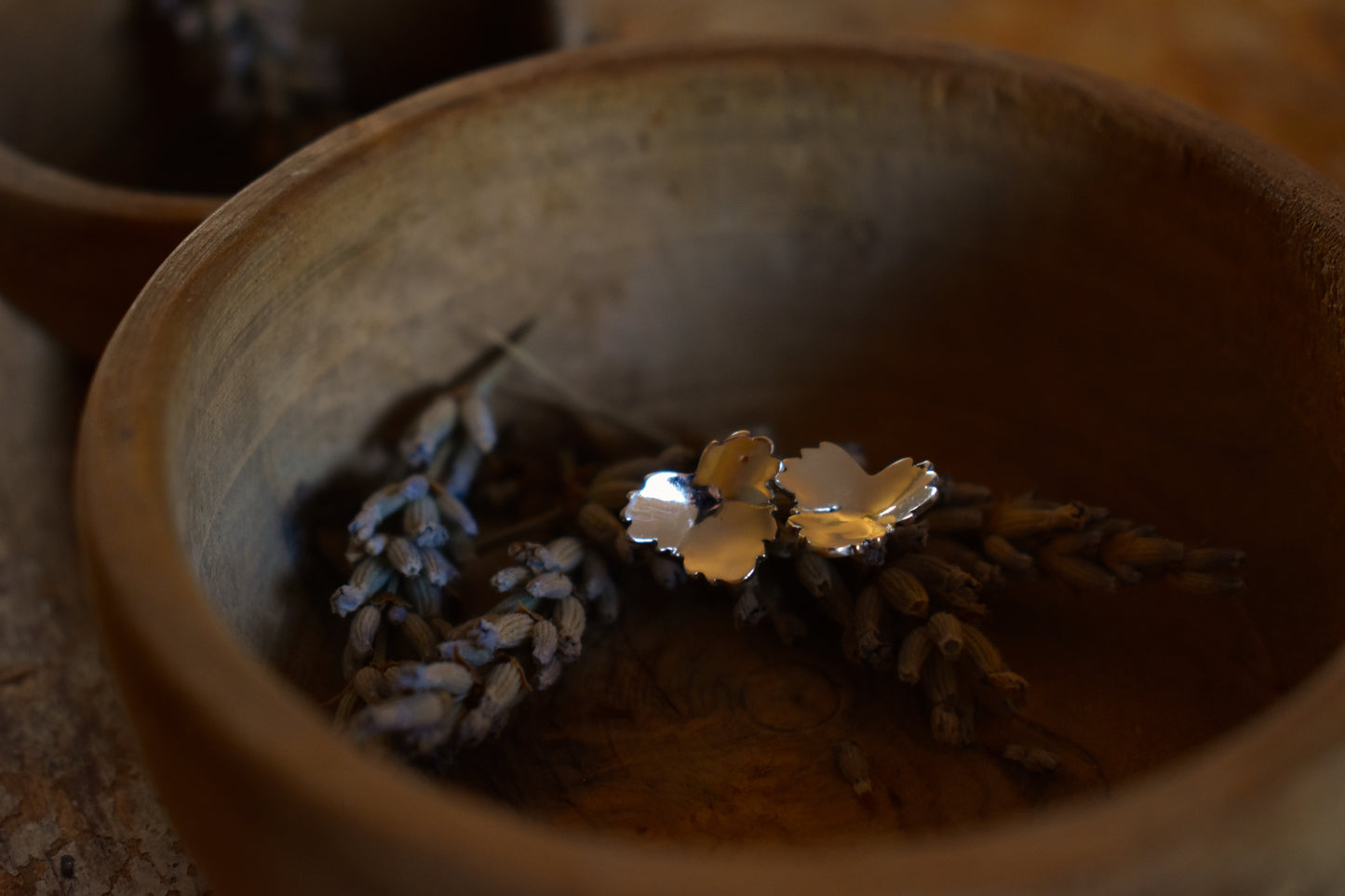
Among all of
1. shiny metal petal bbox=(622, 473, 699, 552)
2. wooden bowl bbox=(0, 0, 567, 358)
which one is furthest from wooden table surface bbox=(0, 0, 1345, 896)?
shiny metal petal bbox=(622, 473, 699, 552)

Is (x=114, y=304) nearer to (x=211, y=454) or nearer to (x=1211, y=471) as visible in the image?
(x=211, y=454)

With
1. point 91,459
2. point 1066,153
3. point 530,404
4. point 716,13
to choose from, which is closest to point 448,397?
point 530,404

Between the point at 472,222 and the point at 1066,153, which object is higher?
the point at 1066,153

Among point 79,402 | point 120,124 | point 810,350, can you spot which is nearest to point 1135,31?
point 810,350

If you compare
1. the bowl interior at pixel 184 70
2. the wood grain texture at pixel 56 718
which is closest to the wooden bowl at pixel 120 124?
the bowl interior at pixel 184 70

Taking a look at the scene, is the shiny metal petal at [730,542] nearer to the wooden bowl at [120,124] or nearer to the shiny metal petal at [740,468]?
the shiny metal petal at [740,468]

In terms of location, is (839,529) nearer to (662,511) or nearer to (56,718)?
(662,511)
